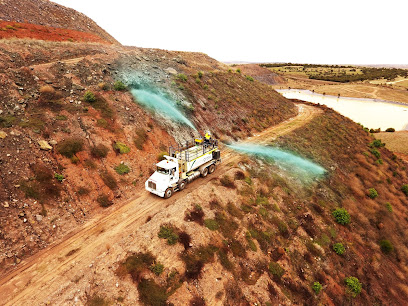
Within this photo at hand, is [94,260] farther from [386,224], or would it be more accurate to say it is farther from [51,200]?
[386,224]

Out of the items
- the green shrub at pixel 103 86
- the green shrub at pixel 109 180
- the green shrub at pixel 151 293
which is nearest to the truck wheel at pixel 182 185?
the green shrub at pixel 109 180

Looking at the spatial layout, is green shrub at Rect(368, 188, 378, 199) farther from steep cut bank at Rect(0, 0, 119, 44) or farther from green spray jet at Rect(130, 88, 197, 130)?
steep cut bank at Rect(0, 0, 119, 44)

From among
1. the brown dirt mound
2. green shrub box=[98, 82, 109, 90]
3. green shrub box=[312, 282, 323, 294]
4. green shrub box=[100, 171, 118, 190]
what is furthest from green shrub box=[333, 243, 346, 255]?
the brown dirt mound

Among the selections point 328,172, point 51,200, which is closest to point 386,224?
point 328,172

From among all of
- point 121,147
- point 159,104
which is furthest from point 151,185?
point 159,104

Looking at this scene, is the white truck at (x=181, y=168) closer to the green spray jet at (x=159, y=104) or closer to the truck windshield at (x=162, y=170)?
the truck windshield at (x=162, y=170)

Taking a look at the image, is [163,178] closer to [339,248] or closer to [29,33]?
[339,248]
